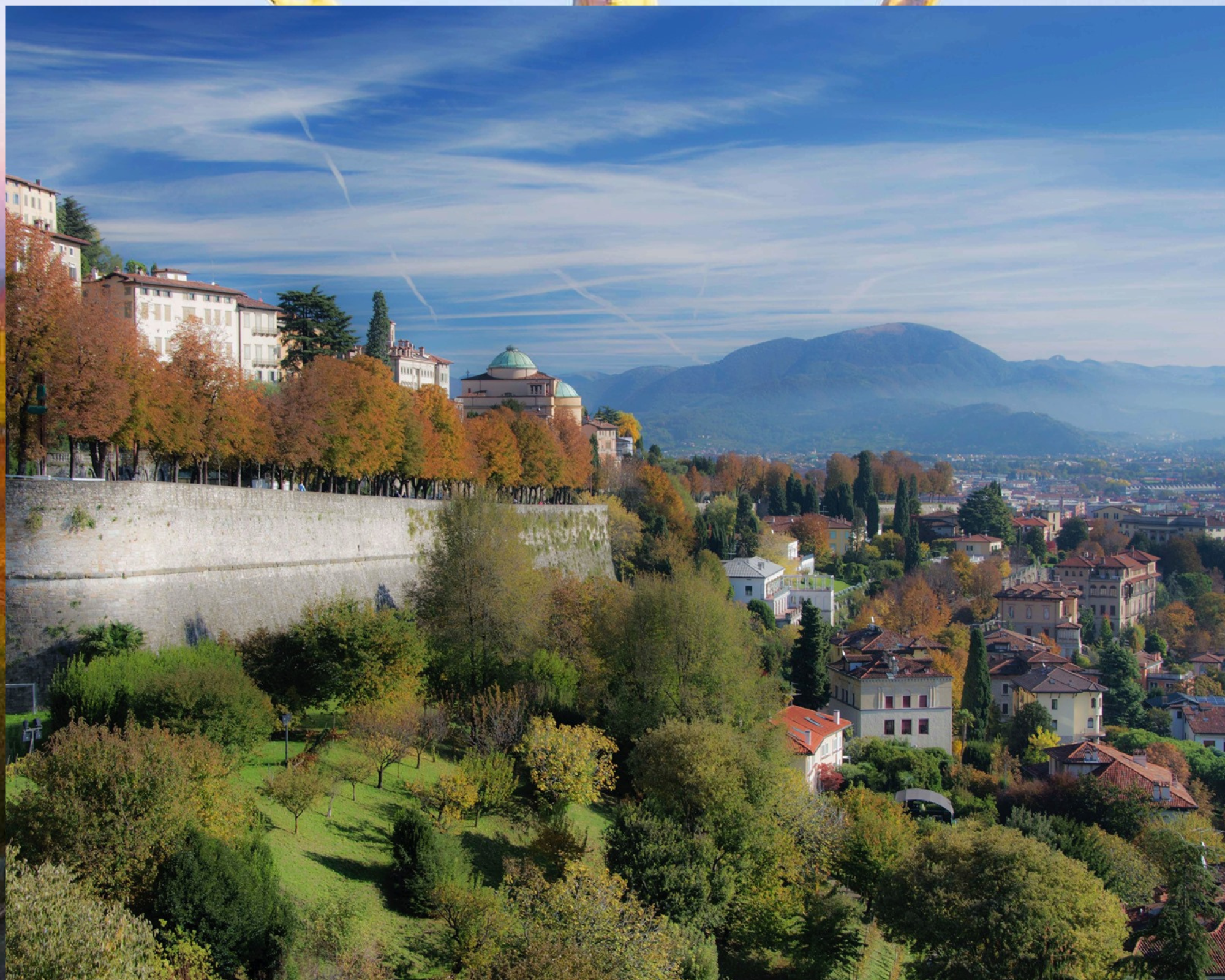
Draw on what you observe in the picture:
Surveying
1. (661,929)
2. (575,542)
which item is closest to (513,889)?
(661,929)

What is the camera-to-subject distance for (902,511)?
1948 inches

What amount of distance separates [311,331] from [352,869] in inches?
717

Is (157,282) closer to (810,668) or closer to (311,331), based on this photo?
(311,331)

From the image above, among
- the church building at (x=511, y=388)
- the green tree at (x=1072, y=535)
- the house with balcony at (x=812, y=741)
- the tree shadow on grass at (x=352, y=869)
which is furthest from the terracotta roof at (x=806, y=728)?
the green tree at (x=1072, y=535)

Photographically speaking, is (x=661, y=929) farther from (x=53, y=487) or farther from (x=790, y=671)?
(x=790, y=671)

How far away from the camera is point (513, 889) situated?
966 centimetres

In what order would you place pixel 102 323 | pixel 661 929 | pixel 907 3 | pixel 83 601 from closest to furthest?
pixel 907 3
pixel 661 929
pixel 83 601
pixel 102 323

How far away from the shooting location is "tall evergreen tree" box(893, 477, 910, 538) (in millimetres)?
49281

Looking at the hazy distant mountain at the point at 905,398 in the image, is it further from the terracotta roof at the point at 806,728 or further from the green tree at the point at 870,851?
the terracotta roof at the point at 806,728

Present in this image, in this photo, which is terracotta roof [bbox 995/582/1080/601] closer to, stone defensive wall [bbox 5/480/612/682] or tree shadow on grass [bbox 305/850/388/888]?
stone defensive wall [bbox 5/480/612/682]

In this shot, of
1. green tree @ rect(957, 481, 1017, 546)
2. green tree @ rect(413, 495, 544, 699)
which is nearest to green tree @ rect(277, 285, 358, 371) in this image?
green tree @ rect(413, 495, 544, 699)

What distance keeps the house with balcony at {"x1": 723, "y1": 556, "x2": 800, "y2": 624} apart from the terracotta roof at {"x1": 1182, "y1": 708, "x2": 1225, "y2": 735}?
463 inches

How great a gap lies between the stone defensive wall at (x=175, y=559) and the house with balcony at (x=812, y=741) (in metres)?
7.44

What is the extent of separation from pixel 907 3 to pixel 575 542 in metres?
26.0
